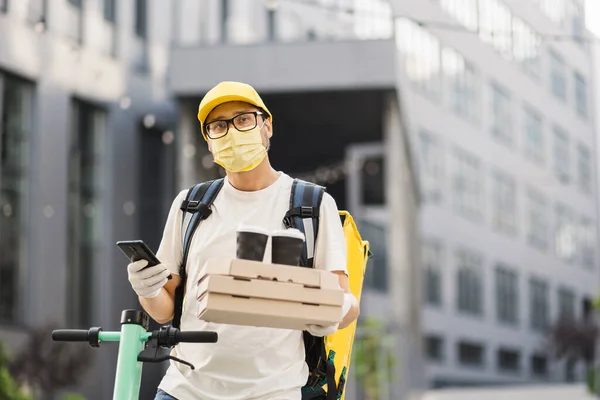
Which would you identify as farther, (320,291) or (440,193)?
(440,193)

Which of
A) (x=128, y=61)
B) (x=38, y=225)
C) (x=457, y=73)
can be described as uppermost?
(x=457, y=73)

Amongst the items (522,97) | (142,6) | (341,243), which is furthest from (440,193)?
(341,243)

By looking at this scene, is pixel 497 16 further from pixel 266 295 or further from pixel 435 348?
pixel 435 348

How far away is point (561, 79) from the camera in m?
51.9

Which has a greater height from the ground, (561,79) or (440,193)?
(561,79)

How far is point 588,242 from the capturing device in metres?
61.8

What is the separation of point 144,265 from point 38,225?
15.4m

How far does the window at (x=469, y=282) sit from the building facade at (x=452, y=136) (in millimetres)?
88

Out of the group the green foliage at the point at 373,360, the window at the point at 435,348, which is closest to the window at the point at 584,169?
the window at the point at 435,348

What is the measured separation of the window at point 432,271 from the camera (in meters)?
43.1

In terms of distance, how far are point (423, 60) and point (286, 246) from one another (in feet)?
112

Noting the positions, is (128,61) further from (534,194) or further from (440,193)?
(534,194)

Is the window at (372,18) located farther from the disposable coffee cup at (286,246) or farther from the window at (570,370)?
the window at (570,370)

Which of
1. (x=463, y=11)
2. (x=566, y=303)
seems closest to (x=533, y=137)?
(x=566, y=303)
